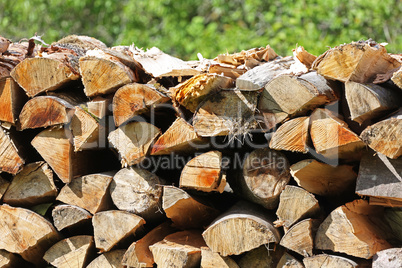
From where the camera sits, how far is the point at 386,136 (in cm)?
187

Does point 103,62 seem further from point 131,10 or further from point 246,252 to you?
point 131,10

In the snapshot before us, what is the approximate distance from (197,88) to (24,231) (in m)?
1.17

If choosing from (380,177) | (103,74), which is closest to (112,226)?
(103,74)

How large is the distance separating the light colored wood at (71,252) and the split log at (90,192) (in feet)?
0.56

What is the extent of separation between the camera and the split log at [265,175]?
213 centimetres

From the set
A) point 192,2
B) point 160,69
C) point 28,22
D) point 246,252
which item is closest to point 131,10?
point 192,2

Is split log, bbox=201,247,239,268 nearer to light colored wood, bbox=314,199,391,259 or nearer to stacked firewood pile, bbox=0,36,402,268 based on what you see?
stacked firewood pile, bbox=0,36,402,268

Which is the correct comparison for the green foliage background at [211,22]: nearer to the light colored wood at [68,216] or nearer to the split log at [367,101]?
the split log at [367,101]

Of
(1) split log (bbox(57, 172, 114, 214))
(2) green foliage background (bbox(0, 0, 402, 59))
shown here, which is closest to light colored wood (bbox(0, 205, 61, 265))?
(1) split log (bbox(57, 172, 114, 214))

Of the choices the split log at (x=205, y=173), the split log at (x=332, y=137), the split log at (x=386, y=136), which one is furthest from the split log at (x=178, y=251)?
the split log at (x=386, y=136)

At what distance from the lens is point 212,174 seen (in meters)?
2.14

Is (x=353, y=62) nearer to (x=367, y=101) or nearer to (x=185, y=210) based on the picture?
(x=367, y=101)

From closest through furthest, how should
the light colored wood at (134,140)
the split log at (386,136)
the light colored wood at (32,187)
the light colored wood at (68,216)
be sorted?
1. the split log at (386,136)
2. the light colored wood at (134,140)
3. the light colored wood at (68,216)
4. the light colored wood at (32,187)

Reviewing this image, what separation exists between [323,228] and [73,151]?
123 centimetres
